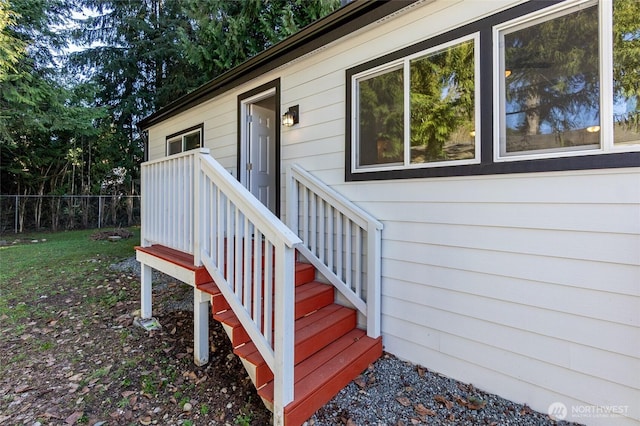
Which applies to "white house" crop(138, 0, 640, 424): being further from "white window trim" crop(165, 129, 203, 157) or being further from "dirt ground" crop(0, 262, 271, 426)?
"white window trim" crop(165, 129, 203, 157)

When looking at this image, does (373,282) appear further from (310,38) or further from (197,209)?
(310,38)

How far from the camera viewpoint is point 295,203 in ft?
11.6

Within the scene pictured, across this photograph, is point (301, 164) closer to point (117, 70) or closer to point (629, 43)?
point (629, 43)

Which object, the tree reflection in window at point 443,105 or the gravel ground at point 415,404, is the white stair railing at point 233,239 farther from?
the tree reflection in window at point 443,105

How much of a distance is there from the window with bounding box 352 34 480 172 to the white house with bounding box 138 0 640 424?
14 mm

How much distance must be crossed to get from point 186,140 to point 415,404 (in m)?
5.63

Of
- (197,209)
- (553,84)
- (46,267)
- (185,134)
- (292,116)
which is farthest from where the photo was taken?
Answer: (185,134)

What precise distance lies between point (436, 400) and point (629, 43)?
2.66 m

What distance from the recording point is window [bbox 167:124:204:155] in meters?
5.59

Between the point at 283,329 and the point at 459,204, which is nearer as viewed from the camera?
the point at 283,329

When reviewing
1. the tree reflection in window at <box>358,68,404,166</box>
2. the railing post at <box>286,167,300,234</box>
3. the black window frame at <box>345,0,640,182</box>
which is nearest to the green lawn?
the railing post at <box>286,167,300,234</box>

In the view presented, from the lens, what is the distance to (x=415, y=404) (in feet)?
7.39

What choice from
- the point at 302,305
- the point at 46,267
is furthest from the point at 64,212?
the point at 302,305

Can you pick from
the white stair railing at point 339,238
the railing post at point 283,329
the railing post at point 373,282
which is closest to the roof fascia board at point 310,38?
the white stair railing at point 339,238
